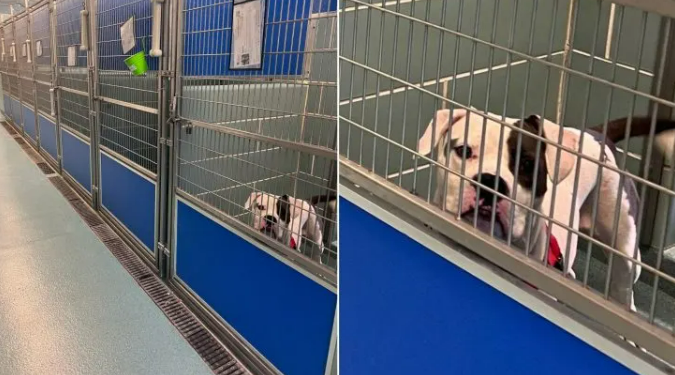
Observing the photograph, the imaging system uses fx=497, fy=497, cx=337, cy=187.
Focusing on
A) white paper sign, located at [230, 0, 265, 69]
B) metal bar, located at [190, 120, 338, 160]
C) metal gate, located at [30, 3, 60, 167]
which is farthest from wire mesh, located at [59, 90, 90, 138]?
white paper sign, located at [230, 0, 265, 69]

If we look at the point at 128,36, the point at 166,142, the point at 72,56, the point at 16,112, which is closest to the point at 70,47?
the point at 72,56

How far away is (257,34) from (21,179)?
4.09 meters

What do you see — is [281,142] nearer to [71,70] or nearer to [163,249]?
[163,249]

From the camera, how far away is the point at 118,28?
3.07 m

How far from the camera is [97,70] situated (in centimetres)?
351

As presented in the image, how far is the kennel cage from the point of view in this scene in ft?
2.71

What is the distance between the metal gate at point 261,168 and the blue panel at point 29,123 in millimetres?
4926

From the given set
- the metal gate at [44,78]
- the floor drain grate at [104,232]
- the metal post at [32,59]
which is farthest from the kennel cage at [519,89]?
the metal post at [32,59]

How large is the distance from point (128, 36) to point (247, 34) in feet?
4.39

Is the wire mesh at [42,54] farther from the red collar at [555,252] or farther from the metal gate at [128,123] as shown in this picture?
the red collar at [555,252]

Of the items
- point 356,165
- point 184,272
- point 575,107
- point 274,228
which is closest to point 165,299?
point 184,272

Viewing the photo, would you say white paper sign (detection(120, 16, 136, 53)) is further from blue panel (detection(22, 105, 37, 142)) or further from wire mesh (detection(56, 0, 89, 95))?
blue panel (detection(22, 105, 37, 142))

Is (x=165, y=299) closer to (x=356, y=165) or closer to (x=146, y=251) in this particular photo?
(x=146, y=251)

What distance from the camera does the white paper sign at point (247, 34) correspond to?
1.83 metres
